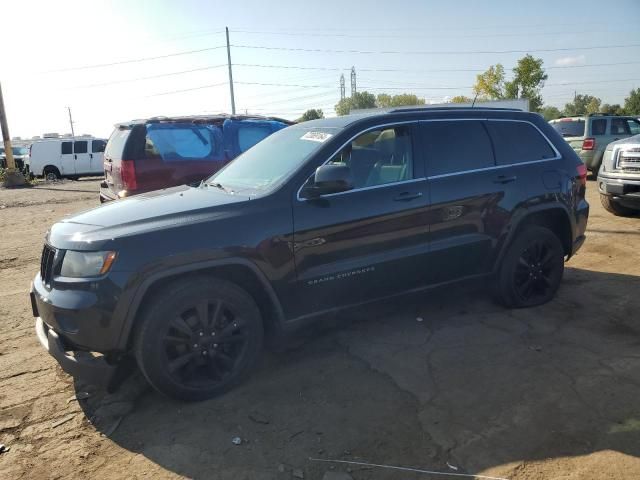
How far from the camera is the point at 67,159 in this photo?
76.9 ft

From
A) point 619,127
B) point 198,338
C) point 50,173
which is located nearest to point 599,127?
point 619,127

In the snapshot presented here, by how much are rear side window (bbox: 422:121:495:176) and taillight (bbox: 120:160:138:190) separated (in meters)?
4.42

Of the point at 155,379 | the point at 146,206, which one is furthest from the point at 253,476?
the point at 146,206

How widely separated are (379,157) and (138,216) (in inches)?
73.1

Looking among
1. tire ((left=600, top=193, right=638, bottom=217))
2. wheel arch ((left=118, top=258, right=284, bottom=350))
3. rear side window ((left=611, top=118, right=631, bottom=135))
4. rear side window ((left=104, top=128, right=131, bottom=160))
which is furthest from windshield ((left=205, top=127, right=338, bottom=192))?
rear side window ((left=611, top=118, right=631, bottom=135))

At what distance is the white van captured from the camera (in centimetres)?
2328

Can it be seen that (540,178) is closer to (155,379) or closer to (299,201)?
(299,201)

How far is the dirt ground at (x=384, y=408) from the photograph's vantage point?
8.59ft

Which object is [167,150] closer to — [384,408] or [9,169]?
[384,408]

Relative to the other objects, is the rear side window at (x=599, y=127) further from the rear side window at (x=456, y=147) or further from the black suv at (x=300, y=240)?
the rear side window at (x=456, y=147)

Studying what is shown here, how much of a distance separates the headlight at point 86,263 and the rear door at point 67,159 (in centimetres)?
2314

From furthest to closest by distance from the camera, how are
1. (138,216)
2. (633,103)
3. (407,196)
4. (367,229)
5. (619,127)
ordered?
(633,103), (619,127), (407,196), (367,229), (138,216)

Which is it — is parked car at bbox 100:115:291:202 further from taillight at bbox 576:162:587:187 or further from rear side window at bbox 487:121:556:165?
taillight at bbox 576:162:587:187

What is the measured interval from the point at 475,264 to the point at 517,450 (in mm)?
1812
